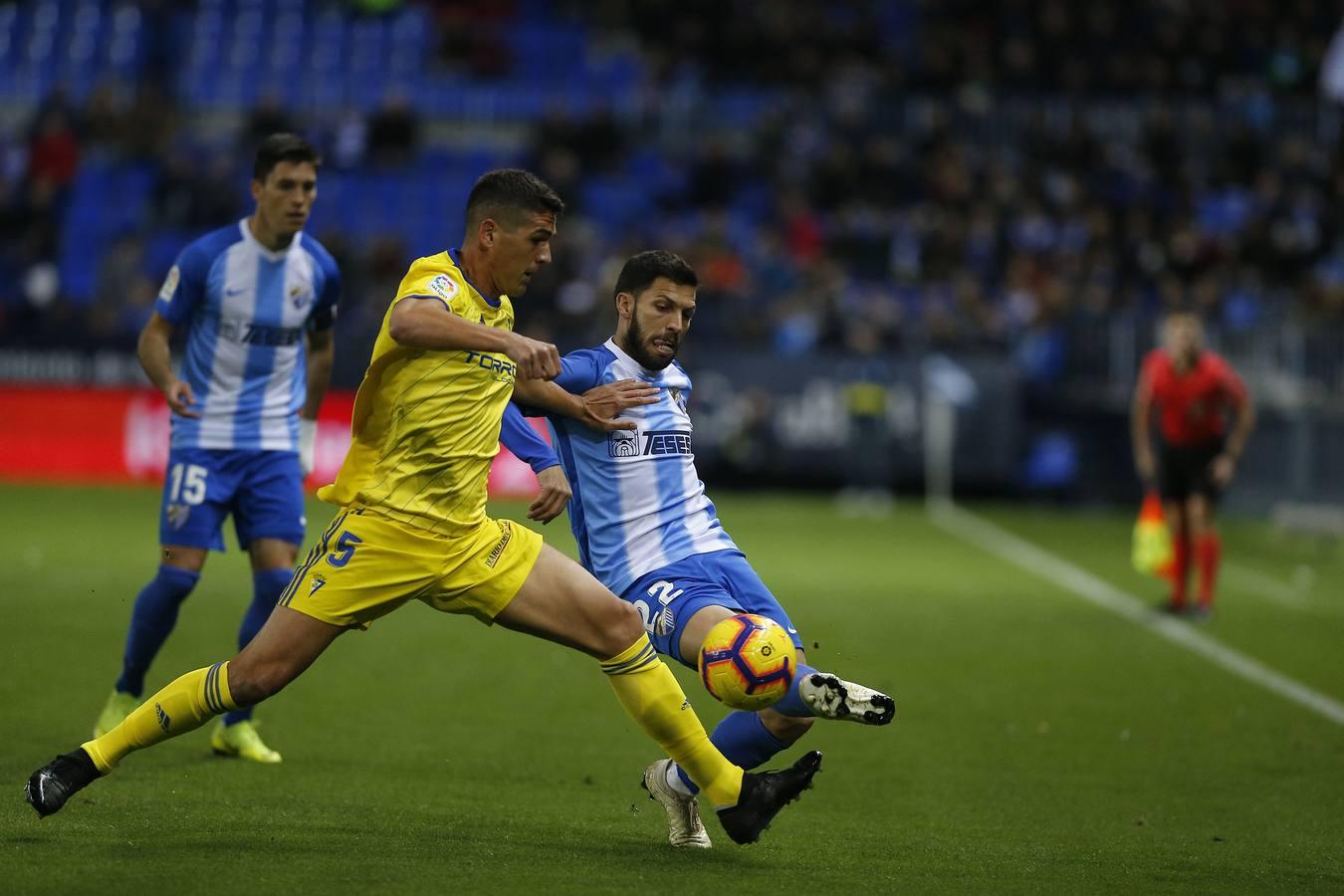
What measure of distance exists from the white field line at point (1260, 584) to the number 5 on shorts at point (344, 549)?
9.81 meters

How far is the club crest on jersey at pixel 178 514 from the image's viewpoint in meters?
7.37

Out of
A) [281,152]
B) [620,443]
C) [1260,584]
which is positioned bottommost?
[1260,584]

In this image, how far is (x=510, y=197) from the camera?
564 cm

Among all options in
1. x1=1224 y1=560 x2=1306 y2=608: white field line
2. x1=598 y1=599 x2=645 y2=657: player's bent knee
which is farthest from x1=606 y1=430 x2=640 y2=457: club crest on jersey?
x1=1224 y1=560 x2=1306 y2=608: white field line

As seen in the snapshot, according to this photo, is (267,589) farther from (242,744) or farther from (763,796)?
(763,796)

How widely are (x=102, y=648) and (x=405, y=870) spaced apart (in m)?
5.23

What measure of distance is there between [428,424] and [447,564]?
0.43 meters

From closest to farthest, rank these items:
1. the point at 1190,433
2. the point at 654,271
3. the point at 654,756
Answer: the point at 654,271 < the point at 654,756 < the point at 1190,433

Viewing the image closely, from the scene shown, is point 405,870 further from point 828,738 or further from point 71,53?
point 71,53

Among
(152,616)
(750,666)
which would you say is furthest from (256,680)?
(152,616)

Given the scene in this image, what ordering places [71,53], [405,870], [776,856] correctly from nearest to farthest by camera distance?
[405,870] → [776,856] → [71,53]

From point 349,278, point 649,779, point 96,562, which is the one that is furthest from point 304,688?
point 349,278

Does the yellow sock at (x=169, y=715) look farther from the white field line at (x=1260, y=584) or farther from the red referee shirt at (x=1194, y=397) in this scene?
the white field line at (x=1260, y=584)

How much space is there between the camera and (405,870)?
17.8 feet
